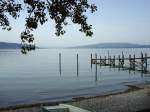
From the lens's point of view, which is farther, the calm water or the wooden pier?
the wooden pier

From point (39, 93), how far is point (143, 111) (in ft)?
62.8

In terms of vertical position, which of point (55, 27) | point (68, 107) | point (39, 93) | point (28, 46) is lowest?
point (39, 93)

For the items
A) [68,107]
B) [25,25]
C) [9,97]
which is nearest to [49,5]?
[25,25]

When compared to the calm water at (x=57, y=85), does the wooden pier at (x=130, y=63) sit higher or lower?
higher

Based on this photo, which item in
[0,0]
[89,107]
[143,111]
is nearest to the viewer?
[0,0]

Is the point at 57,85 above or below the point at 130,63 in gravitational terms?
below

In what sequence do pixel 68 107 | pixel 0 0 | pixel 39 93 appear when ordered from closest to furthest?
pixel 0 0, pixel 68 107, pixel 39 93

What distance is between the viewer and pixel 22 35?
30.3 feet

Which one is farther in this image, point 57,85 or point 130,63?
point 130,63

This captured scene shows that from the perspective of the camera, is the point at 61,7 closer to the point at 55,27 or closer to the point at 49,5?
the point at 49,5

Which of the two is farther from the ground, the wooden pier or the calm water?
the wooden pier

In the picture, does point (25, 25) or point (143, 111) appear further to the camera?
point (143, 111)

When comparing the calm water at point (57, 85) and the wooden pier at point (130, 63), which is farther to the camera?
the wooden pier at point (130, 63)

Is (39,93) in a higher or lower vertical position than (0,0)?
lower
